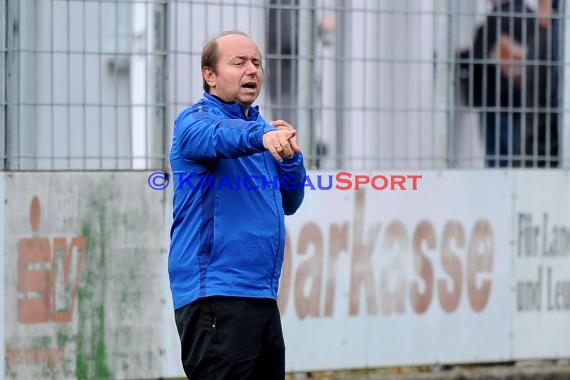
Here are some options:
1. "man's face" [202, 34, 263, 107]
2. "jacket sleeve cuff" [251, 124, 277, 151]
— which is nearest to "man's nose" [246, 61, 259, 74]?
"man's face" [202, 34, 263, 107]

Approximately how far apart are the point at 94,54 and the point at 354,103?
1575mm

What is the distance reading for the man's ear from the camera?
15.6 ft

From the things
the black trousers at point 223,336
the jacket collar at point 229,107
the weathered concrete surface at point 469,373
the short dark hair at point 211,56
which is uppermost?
the short dark hair at point 211,56

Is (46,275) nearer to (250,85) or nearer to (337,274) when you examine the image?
(337,274)

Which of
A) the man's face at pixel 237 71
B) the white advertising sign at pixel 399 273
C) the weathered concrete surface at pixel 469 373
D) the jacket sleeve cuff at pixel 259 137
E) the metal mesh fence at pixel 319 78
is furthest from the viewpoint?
the weathered concrete surface at pixel 469 373

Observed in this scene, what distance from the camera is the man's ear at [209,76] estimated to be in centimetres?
475

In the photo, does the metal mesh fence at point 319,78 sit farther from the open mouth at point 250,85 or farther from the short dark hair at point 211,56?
the open mouth at point 250,85

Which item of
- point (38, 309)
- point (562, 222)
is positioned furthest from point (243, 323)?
point (562, 222)

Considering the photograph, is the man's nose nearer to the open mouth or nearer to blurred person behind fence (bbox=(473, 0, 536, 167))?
the open mouth

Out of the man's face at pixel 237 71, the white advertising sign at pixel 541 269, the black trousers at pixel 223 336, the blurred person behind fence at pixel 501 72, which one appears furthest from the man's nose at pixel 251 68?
the white advertising sign at pixel 541 269

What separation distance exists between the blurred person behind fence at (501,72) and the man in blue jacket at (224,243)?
138 inches

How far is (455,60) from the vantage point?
7.93 metres

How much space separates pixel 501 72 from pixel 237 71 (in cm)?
363

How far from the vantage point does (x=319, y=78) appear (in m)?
7.69
